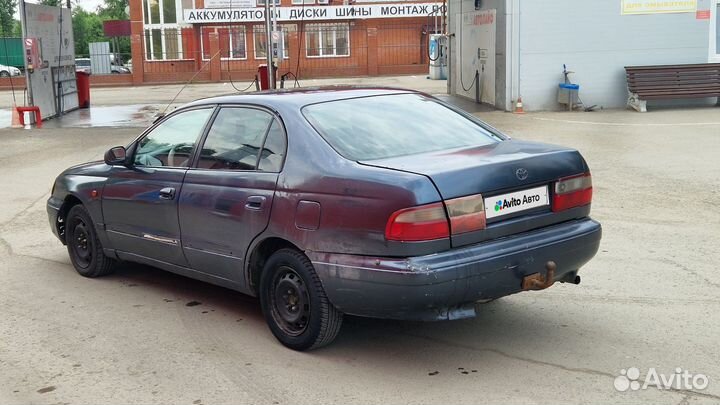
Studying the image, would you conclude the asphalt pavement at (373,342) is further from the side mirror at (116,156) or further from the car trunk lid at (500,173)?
the side mirror at (116,156)

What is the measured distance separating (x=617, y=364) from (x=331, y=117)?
7.45 feet

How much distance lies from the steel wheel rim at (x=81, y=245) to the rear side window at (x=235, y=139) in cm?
173

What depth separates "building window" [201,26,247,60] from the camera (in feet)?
147

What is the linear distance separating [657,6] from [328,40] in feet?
Answer: 93.1

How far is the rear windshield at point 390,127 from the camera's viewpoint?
4902mm

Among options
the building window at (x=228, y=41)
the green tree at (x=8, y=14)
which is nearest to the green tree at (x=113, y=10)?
the green tree at (x=8, y=14)

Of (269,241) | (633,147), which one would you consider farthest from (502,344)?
(633,147)

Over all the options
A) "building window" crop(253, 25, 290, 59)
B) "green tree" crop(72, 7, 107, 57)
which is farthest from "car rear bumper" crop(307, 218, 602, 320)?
"green tree" crop(72, 7, 107, 57)

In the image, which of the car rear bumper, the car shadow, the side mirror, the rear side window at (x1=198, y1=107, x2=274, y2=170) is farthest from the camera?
the side mirror

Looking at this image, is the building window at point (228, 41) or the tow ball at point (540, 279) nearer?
the tow ball at point (540, 279)

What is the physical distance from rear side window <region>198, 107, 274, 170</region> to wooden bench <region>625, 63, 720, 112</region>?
1570 cm

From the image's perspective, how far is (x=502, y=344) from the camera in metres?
4.96

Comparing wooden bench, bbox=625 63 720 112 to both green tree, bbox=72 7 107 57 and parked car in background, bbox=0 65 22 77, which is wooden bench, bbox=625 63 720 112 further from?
green tree, bbox=72 7 107 57

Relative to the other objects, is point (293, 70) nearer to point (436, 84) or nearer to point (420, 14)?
point (420, 14)
